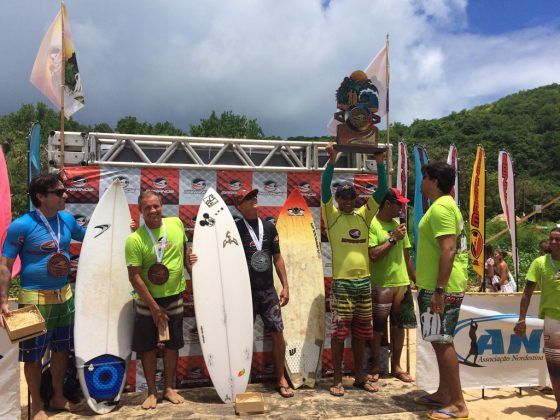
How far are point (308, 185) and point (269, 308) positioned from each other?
4.63 ft

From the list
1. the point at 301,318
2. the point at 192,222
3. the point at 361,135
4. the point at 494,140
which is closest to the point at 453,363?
the point at 301,318

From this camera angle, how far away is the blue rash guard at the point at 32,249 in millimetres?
3090

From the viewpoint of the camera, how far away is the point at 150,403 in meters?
3.44

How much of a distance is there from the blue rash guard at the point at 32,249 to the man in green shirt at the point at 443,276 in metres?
2.86

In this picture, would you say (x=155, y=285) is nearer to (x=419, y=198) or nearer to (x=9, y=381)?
(x=9, y=381)

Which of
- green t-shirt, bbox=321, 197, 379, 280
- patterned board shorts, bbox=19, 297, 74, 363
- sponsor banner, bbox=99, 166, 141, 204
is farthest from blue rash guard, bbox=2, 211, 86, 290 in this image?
green t-shirt, bbox=321, 197, 379, 280

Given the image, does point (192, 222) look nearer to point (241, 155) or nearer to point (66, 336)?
point (241, 155)

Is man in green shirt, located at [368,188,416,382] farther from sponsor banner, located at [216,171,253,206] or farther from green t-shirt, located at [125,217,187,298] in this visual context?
green t-shirt, located at [125,217,187,298]

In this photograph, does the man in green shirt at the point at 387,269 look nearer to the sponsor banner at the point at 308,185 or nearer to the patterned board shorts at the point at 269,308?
the sponsor banner at the point at 308,185

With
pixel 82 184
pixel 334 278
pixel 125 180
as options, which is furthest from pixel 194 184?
pixel 334 278

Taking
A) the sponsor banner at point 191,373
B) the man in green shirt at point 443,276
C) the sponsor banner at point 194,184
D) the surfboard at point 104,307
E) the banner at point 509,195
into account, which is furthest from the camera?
the banner at point 509,195

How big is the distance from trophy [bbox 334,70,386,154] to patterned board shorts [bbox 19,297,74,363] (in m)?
2.69

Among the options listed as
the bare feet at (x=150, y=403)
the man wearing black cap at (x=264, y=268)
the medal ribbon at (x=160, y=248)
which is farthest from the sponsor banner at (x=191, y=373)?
the medal ribbon at (x=160, y=248)

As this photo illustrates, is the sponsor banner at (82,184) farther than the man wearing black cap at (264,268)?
Yes
